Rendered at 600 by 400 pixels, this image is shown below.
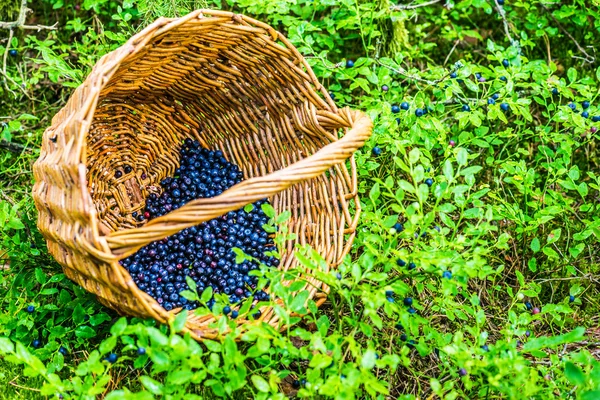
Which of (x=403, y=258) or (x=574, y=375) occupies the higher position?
(x=403, y=258)

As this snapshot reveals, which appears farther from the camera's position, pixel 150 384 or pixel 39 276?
pixel 39 276

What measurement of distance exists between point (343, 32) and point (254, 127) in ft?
2.46

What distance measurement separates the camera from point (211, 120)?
Answer: 6.82 ft

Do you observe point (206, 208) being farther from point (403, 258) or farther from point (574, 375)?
point (574, 375)

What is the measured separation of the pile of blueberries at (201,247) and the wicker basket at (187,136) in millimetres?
68

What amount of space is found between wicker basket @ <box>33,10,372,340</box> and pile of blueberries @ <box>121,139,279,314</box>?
7cm

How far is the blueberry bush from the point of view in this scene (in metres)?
1.31

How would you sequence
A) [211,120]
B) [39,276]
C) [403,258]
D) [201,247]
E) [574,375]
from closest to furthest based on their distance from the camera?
[574,375] → [403,258] → [39,276] → [201,247] → [211,120]

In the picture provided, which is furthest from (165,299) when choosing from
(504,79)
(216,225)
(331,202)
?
(504,79)

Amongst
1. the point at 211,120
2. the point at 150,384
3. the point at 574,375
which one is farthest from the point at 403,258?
the point at 211,120

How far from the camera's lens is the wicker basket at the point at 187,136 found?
133cm

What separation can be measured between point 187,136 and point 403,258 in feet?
3.30

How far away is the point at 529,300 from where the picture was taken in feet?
6.31

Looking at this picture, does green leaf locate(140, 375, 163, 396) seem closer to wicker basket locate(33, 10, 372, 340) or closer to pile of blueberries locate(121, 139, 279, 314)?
wicker basket locate(33, 10, 372, 340)
